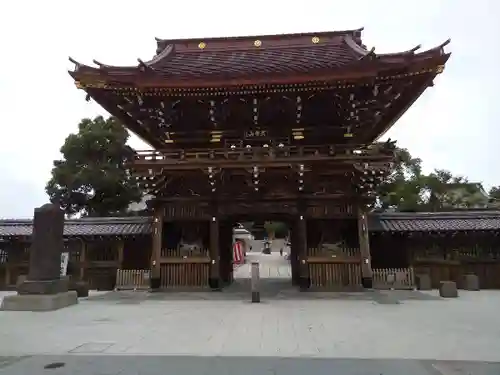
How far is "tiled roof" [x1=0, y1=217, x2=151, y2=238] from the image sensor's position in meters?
19.2

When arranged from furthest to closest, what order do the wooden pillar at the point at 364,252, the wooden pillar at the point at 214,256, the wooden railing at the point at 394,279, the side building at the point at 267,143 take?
the wooden railing at the point at 394,279 → the wooden pillar at the point at 214,256 → the wooden pillar at the point at 364,252 → the side building at the point at 267,143

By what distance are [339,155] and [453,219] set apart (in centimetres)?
823

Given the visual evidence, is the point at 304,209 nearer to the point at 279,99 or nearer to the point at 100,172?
the point at 279,99

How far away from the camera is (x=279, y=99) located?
15945mm

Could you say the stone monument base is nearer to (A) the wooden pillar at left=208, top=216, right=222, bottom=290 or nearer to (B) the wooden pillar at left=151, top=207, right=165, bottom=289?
(B) the wooden pillar at left=151, top=207, right=165, bottom=289

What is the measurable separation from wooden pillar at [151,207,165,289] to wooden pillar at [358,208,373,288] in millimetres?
8631

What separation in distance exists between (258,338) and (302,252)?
8516 mm

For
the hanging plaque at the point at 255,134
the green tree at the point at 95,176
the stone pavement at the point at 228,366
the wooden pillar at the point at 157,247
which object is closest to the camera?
the stone pavement at the point at 228,366

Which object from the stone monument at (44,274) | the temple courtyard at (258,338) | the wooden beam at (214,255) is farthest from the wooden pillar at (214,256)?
the stone monument at (44,274)

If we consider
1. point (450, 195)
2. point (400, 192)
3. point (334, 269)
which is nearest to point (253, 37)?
point (334, 269)

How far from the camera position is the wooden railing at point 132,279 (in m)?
17.4

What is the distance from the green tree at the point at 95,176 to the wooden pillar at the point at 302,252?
67.2 feet

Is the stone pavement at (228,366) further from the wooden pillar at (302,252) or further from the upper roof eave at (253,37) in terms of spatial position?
the upper roof eave at (253,37)

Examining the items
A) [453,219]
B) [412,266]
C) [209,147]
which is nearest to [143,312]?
[209,147]
